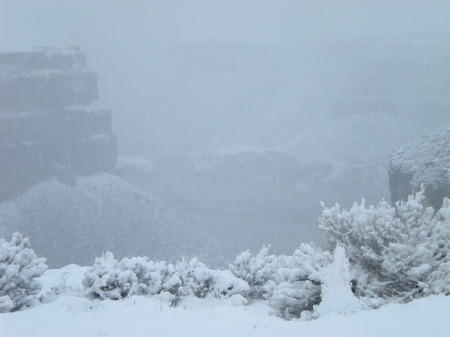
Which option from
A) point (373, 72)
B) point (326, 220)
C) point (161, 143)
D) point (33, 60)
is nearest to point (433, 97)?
point (373, 72)

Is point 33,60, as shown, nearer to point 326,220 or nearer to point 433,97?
point 326,220

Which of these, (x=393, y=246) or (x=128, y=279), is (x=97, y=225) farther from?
(x=393, y=246)

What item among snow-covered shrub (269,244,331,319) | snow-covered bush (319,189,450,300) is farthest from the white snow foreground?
snow-covered bush (319,189,450,300)

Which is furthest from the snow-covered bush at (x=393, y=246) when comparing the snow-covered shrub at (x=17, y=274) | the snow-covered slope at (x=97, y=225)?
the snow-covered slope at (x=97, y=225)

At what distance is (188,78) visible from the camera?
150 m

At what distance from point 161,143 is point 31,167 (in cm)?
7674

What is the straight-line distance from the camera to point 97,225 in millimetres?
50969

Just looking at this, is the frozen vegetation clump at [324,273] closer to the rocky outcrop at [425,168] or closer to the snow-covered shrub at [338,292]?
the snow-covered shrub at [338,292]

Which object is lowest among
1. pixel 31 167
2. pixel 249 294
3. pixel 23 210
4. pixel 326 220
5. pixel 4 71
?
pixel 23 210

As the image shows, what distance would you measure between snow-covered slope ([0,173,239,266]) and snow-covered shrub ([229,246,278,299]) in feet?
116

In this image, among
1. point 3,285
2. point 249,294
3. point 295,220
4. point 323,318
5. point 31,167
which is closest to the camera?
point 323,318

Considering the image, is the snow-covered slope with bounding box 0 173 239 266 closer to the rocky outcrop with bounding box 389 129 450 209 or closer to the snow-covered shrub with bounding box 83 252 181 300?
the rocky outcrop with bounding box 389 129 450 209

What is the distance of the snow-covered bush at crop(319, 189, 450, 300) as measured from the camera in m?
7.08

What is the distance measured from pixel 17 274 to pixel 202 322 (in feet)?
13.5
